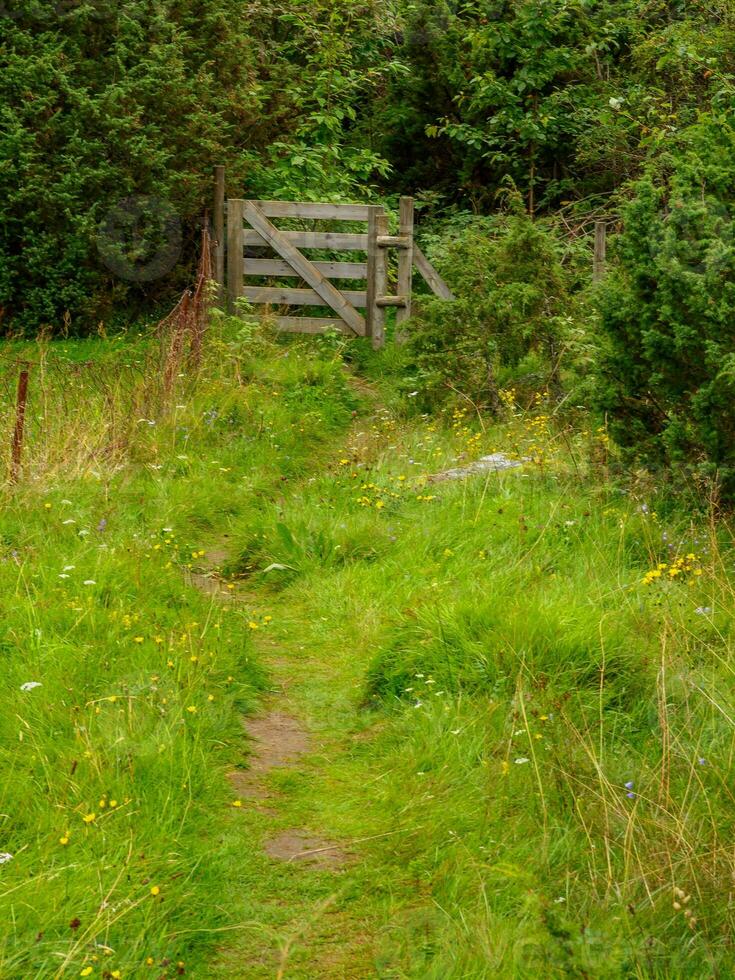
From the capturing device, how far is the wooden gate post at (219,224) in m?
14.4

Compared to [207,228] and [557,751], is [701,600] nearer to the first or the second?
[557,751]

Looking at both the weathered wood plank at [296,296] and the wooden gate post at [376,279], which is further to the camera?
the weathered wood plank at [296,296]

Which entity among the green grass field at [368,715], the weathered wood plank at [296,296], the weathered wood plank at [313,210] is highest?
the weathered wood plank at [313,210]

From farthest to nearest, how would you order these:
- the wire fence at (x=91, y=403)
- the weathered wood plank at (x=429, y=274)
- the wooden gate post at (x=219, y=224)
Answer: the wooden gate post at (x=219, y=224) → the weathered wood plank at (x=429, y=274) → the wire fence at (x=91, y=403)

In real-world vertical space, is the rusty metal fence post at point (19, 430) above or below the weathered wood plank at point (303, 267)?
below

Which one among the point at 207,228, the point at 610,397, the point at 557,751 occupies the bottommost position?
the point at 557,751

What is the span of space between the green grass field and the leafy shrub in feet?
7.28

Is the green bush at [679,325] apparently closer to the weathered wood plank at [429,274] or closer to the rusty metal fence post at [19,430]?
the rusty metal fence post at [19,430]

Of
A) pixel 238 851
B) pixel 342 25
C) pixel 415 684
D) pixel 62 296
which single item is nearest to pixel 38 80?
pixel 62 296

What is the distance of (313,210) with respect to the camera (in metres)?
14.0

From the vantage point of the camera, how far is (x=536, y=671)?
4.94m

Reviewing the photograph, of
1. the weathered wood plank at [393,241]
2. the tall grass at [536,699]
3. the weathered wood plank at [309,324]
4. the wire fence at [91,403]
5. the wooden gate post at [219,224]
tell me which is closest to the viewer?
the tall grass at [536,699]

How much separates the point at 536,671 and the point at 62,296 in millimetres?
10078

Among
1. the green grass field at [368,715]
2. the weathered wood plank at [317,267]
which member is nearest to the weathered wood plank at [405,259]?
the weathered wood plank at [317,267]
